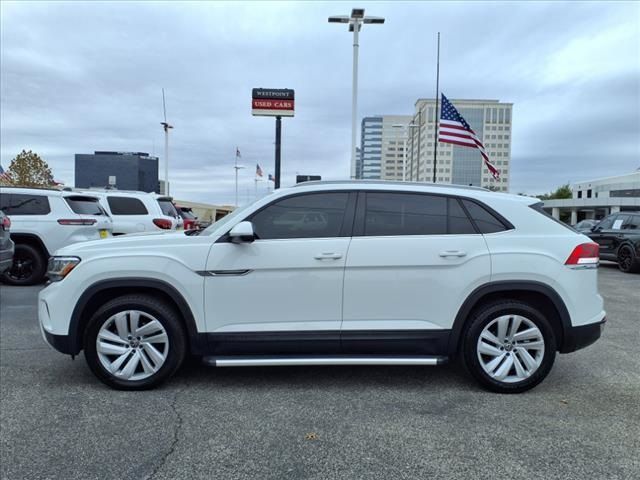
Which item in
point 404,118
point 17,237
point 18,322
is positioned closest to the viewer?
point 18,322

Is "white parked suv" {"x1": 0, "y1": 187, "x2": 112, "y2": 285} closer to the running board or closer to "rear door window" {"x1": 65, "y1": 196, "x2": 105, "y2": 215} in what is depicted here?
"rear door window" {"x1": 65, "y1": 196, "x2": 105, "y2": 215}

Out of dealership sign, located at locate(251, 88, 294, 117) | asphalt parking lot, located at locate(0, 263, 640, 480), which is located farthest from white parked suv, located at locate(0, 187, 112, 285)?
dealership sign, located at locate(251, 88, 294, 117)

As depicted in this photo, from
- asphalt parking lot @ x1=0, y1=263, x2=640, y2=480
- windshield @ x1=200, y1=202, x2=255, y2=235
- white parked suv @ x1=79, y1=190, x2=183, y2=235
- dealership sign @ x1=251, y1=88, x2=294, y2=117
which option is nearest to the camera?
asphalt parking lot @ x1=0, y1=263, x2=640, y2=480

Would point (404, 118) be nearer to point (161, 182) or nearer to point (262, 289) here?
point (161, 182)

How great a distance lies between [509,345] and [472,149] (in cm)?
3017

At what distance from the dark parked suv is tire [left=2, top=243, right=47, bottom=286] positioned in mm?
13060

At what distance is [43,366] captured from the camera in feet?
14.4

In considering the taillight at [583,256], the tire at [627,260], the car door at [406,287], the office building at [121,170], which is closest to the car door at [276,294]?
the car door at [406,287]

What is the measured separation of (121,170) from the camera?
217ft

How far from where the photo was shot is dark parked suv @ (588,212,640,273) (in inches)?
450

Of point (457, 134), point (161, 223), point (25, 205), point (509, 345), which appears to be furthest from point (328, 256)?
point (457, 134)

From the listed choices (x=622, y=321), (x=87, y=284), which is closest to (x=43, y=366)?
(x=87, y=284)

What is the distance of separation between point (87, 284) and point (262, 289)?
1385 mm

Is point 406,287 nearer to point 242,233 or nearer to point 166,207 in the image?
point 242,233
